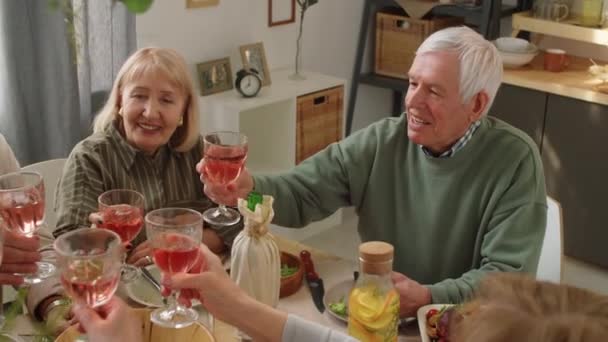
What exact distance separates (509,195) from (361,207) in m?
0.40

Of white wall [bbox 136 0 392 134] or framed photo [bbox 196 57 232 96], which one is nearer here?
white wall [bbox 136 0 392 134]

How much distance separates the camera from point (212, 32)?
3.63 meters

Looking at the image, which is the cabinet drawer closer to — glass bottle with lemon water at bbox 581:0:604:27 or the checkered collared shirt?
glass bottle with lemon water at bbox 581:0:604:27

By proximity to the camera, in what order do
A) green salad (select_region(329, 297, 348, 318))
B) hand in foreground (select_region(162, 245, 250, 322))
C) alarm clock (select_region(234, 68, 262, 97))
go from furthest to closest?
alarm clock (select_region(234, 68, 262, 97))
green salad (select_region(329, 297, 348, 318))
hand in foreground (select_region(162, 245, 250, 322))

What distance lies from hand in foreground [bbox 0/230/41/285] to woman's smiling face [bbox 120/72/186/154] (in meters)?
0.57

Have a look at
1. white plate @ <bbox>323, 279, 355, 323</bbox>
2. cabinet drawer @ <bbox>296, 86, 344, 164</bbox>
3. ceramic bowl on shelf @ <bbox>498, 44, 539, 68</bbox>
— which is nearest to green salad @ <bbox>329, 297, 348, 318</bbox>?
white plate @ <bbox>323, 279, 355, 323</bbox>

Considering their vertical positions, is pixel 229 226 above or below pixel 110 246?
below

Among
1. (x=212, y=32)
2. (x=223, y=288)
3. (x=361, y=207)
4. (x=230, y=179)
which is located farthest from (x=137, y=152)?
(x=212, y=32)

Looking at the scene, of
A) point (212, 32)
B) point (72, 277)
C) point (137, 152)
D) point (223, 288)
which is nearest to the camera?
point (72, 277)

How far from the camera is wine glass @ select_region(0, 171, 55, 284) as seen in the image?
59.7 inches

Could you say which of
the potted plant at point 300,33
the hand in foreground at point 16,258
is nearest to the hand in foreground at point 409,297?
the hand in foreground at point 16,258

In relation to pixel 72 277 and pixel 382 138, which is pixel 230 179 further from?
pixel 72 277

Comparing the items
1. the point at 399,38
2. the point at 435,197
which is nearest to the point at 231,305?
the point at 435,197

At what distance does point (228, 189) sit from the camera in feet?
6.28
